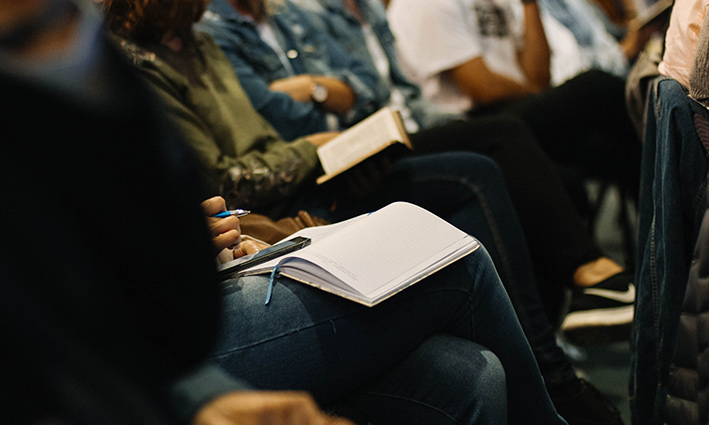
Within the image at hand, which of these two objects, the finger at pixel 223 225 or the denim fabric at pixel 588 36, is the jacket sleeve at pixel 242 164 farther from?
the denim fabric at pixel 588 36

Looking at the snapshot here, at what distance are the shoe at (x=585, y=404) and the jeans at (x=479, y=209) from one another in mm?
19

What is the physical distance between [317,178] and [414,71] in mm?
939

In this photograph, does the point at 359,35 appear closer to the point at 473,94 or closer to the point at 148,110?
the point at 473,94

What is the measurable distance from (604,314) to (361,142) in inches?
23.6

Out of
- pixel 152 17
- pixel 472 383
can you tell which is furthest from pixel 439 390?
pixel 152 17

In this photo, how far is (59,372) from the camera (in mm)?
388

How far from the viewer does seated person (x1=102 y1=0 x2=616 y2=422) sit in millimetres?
1101

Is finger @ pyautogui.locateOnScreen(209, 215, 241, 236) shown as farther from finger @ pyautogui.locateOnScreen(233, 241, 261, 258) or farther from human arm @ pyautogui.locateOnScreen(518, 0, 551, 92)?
human arm @ pyautogui.locateOnScreen(518, 0, 551, 92)

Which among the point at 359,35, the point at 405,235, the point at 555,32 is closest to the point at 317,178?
the point at 405,235

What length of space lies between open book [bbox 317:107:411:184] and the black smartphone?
1.02 feet

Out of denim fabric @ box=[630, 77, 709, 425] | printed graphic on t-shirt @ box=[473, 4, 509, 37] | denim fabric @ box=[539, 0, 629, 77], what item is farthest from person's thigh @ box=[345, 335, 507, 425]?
denim fabric @ box=[539, 0, 629, 77]

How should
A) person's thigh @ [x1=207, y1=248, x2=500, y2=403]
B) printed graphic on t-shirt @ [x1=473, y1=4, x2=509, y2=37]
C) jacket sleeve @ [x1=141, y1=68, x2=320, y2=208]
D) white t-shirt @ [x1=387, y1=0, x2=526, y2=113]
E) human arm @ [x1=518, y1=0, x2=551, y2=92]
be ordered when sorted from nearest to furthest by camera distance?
person's thigh @ [x1=207, y1=248, x2=500, y2=403] < jacket sleeve @ [x1=141, y1=68, x2=320, y2=208] < white t-shirt @ [x1=387, y1=0, x2=526, y2=113] < printed graphic on t-shirt @ [x1=473, y1=4, x2=509, y2=37] < human arm @ [x1=518, y1=0, x2=551, y2=92]

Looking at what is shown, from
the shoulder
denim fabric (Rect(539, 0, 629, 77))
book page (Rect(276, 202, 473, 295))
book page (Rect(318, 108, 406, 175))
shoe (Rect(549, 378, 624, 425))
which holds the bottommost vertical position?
denim fabric (Rect(539, 0, 629, 77))

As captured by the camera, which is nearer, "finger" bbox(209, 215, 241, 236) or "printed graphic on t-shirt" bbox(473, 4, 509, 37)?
"finger" bbox(209, 215, 241, 236)
